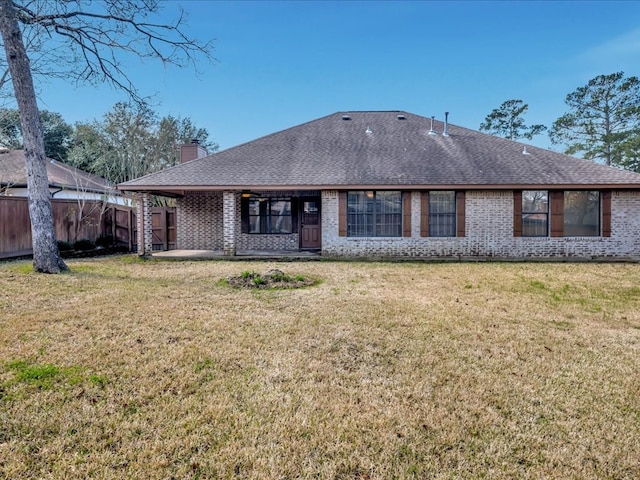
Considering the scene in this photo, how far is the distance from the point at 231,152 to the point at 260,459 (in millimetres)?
12860

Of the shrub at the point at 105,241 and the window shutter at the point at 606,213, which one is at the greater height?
the window shutter at the point at 606,213

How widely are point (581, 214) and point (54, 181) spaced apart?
22.6 meters

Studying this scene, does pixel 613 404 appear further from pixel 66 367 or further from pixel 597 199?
pixel 597 199

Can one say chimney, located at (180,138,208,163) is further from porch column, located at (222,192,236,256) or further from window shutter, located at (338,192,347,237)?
window shutter, located at (338,192,347,237)

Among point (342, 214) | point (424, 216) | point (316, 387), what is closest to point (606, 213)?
point (424, 216)

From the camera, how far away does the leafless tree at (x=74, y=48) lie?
7.55 metres

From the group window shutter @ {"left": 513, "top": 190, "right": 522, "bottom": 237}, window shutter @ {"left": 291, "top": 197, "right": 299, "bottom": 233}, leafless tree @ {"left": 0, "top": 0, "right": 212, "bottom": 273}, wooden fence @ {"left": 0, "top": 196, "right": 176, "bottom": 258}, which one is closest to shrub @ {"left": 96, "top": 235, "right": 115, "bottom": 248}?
wooden fence @ {"left": 0, "top": 196, "right": 176, "bottom": 258}

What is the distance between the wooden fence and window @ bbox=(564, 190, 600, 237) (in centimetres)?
1455

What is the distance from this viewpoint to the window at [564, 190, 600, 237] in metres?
11.4

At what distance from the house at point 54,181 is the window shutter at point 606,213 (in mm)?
18561

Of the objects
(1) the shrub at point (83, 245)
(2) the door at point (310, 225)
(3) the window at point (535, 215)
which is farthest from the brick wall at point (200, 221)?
(3) the window at point (535, 215)

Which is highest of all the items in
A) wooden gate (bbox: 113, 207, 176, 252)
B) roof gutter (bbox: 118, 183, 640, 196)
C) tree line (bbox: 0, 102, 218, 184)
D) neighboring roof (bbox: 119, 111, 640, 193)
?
tree line (bbox: 0, 102, 218, 184)

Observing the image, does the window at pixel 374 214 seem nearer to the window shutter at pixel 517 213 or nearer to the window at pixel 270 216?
the window at pixel 270 216

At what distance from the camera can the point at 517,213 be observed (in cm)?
1134
